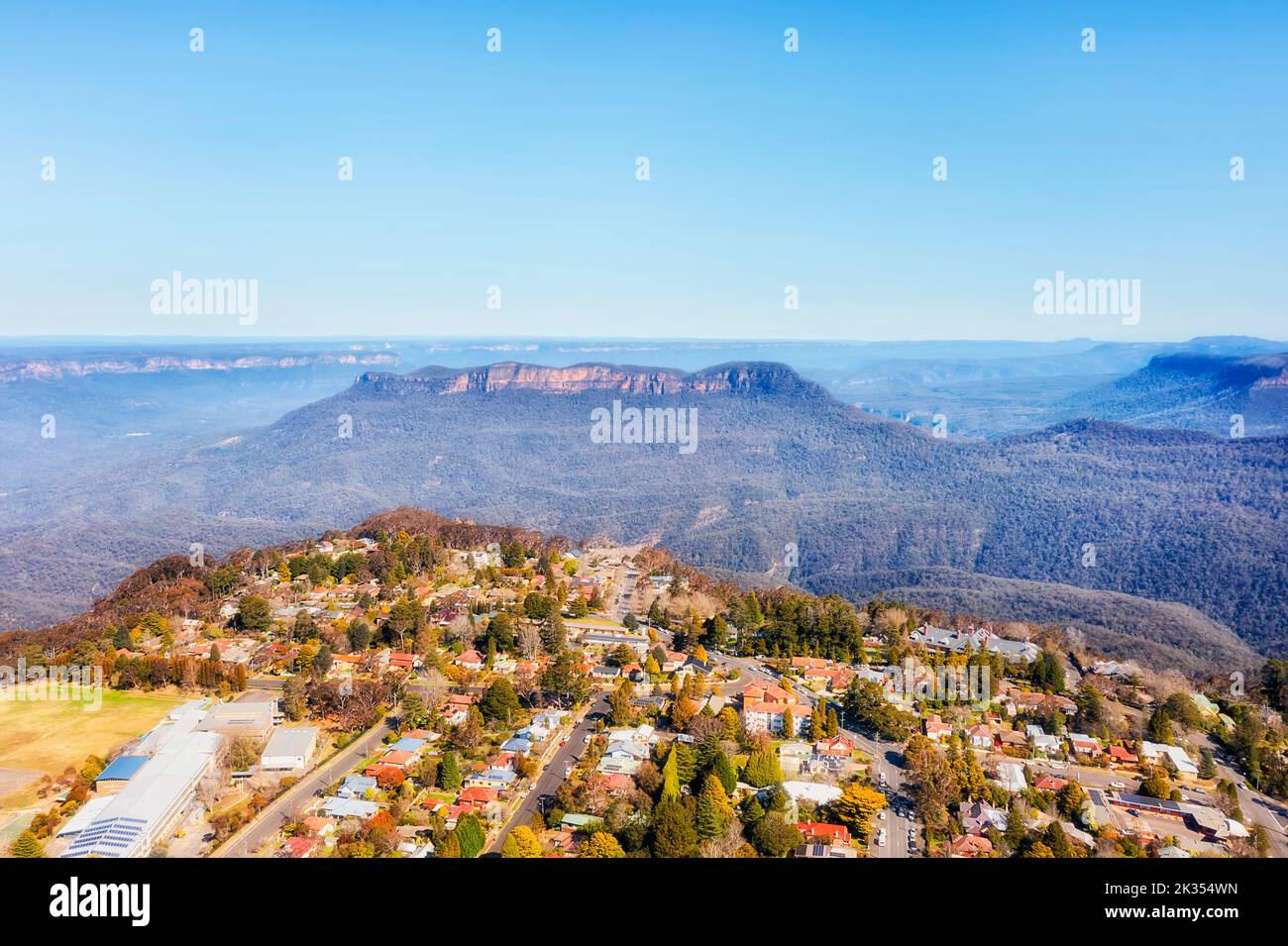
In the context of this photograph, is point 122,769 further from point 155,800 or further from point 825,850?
point 825,850

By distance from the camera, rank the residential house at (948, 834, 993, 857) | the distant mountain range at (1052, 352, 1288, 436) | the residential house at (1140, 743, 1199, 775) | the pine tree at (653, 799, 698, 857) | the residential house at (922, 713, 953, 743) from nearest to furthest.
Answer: the pine tree at (653, 799, 698, 857), the residential house at (948, 834, 993, 857), the residential house at (1140, 743, 1199, 775), the residential house at (922, 713, 953, 743), the distant mountain range at (1052, 352, 1288, 436)

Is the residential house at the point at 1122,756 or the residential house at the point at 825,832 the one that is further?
the residential house at the point at 1122,756

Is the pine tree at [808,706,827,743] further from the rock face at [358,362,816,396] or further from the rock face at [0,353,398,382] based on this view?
the rock face at [0,353,398,382]

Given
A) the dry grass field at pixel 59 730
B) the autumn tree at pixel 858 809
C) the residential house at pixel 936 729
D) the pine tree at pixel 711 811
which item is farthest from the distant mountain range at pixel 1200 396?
the dry grass field at pixel 59 730

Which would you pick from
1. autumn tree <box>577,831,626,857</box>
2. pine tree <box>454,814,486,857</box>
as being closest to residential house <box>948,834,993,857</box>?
autumn tree <box>577,831,626,857</box>

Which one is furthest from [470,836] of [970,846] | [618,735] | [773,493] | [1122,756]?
[773,493]

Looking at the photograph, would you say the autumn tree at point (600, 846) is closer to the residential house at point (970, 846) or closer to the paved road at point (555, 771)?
the paved road at point (555, 771)
